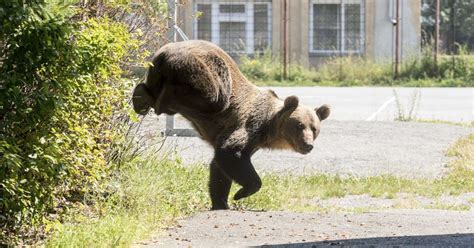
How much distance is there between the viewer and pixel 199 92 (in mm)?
9125

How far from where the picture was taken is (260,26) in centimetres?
3406

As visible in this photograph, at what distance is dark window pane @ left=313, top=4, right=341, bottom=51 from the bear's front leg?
81.6ft

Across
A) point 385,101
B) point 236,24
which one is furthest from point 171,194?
point 236,24

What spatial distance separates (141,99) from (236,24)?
25.1 m

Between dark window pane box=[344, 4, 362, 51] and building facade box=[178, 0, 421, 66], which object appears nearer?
building facade box=[178, 0, 421, 66]

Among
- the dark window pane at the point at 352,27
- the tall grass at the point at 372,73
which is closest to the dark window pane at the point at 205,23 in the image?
the tall grass at the point at 372,73

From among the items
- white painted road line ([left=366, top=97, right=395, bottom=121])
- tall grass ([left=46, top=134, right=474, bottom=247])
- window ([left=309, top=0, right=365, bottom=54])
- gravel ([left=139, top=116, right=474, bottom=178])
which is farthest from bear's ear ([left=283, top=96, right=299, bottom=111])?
window ([left=309, top=0, right=365, bottom=54])

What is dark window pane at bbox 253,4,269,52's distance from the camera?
3388 centimetres

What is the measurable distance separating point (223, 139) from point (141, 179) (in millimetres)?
829

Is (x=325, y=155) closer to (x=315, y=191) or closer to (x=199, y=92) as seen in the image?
(x=315, y=191)

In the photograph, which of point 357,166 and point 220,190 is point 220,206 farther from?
point 357,166

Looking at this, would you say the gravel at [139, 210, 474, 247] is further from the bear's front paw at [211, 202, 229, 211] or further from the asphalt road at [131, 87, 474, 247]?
the bear's front paw at [211, 202, 229, 211]

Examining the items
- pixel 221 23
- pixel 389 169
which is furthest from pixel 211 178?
pixel 221 23

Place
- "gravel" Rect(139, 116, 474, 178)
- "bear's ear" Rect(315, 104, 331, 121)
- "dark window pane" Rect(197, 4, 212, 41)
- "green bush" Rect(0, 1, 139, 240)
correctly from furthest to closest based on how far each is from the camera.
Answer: "dark window pane" Rect(197, 4, 212, 41)
"gravel" Rect(139, 116, 474, 178)
"bear's ear" Rect(315, 104, 331, 121)
"green bush" Rect(0, 1, 139, 240)
